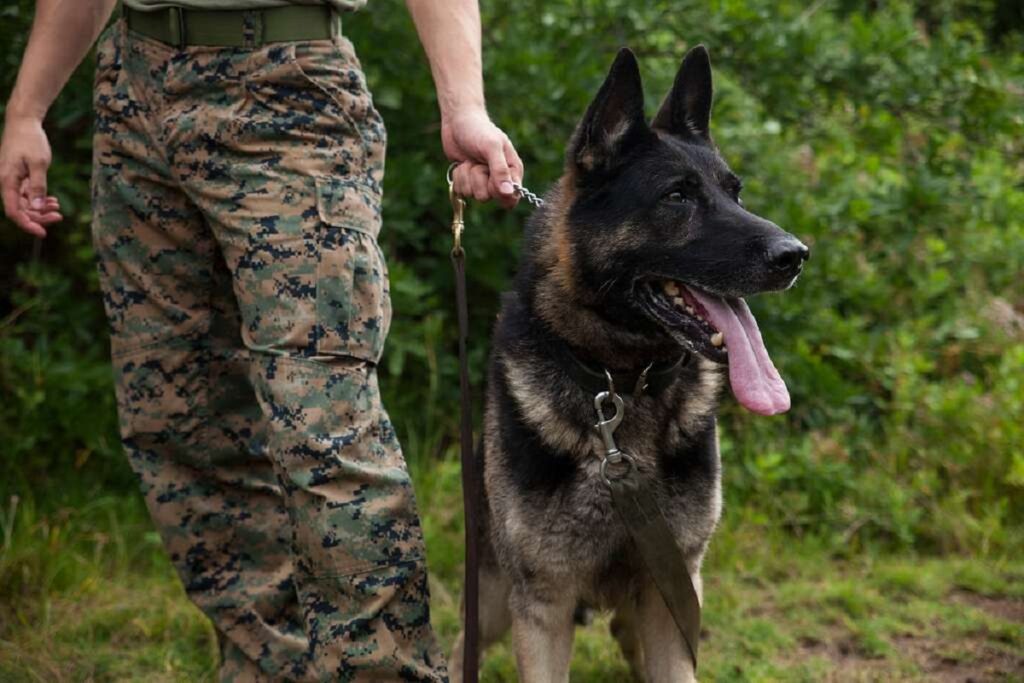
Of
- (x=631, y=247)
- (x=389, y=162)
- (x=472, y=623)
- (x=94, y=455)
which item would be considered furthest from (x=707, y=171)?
(x=94, y=455)

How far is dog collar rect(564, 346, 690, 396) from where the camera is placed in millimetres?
2562

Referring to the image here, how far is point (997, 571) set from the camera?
4.01m

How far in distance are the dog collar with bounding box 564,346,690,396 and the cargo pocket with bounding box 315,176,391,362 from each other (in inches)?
18.5

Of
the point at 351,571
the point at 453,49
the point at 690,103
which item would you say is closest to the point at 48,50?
the point at 453,49

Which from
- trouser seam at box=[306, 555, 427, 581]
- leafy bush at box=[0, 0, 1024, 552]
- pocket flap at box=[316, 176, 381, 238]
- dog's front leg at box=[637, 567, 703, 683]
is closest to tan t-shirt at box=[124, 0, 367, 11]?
pocket flap at box=[316, 176, 381, 238]

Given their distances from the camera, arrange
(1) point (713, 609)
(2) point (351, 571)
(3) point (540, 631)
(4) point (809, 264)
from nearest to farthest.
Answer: (2) point (351, 571)
(3) point (540, 631)
(1) point (713, 609)
(4) point (809, 264)

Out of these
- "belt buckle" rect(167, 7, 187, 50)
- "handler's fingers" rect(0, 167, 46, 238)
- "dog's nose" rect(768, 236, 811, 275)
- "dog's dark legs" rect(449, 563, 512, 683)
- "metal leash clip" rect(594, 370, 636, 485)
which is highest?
"belt buckle" rect(167, 7, 187, 50)

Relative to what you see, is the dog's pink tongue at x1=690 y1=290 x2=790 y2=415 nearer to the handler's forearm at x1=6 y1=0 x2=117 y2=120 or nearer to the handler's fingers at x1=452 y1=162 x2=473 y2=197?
the handler's fingers at x1=452 y1=162 x2=473 y2=197

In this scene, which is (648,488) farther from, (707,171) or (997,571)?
(997,571)

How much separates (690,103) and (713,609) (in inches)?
72.4

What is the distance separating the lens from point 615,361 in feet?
8.49

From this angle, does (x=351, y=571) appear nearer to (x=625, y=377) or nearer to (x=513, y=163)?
(x=625, y=377)

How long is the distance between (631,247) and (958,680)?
182 centimetres

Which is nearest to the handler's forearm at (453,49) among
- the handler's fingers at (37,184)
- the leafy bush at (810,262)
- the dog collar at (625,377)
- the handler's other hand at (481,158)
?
the handler's other hand at (481,158)
